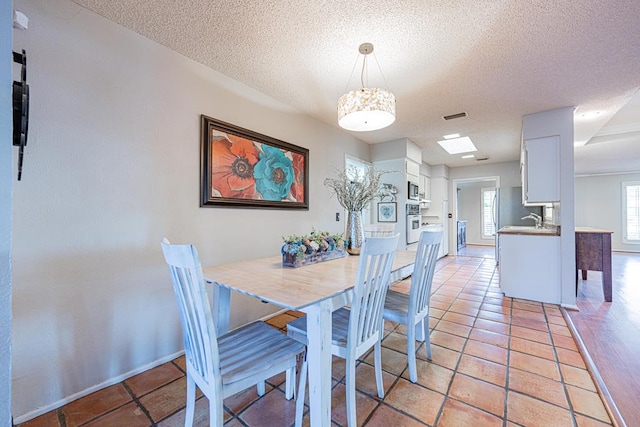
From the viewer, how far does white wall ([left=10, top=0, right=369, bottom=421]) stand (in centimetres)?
142

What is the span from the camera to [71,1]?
5.10 feet

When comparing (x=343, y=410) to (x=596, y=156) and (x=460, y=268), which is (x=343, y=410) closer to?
(x=460, y=268)

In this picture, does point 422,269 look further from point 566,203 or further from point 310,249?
point 566,203

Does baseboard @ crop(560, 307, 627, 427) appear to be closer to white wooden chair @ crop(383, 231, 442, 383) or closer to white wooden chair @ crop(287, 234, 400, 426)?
white wooden chair @ crop(383, 231, 442, 383)

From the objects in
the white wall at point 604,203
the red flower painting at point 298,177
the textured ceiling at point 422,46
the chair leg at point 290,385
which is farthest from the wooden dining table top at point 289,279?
the white wall at point 604,203

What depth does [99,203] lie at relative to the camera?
64.4 inches

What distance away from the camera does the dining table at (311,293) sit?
1081mm

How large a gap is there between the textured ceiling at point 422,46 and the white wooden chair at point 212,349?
61.2 inches

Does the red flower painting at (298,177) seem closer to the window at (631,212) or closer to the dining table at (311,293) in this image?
the dining table at (311,293)

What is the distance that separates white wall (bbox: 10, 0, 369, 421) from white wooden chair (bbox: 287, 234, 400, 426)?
3.79 ft

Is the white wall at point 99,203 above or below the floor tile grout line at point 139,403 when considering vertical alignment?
above

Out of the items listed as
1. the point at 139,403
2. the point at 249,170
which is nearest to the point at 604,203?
the point at 249,170

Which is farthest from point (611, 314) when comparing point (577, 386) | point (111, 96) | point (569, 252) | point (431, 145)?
point (111, 96)

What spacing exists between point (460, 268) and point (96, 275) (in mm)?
5299
